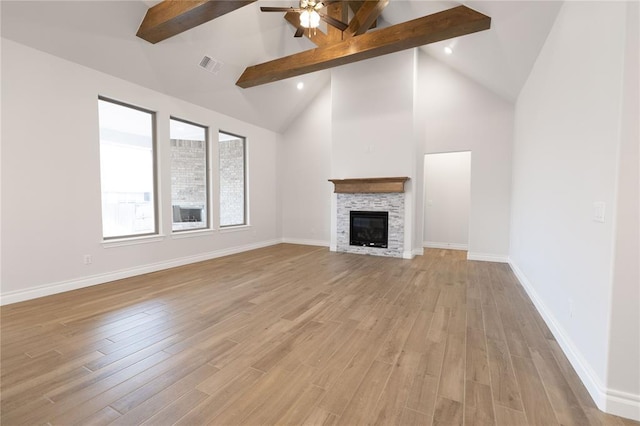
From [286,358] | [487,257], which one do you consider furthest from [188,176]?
[487,257]

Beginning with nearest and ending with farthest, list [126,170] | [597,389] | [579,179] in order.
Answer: [597,389] < [579,179] < [126,170]

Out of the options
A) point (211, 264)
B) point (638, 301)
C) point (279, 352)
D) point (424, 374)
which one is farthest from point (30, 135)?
point (638, 301)

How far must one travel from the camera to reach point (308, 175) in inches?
285

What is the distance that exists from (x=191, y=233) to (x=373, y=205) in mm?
3698

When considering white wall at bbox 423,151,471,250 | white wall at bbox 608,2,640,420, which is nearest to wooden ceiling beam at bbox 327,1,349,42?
white wall at bbox 423,151,471,250

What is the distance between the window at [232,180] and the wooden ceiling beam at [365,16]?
3244 mm

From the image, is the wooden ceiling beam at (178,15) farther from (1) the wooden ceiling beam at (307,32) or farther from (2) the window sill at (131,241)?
(2) the window sill at (131,241)

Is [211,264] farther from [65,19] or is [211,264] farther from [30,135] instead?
[65,19]

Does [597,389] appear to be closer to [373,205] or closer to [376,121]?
[373,205]

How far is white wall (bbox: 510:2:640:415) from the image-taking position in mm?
1607

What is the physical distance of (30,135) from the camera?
126 inches

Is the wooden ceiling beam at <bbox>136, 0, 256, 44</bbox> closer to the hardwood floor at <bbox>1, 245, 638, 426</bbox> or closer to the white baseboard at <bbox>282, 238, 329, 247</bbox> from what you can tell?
the hardwood floor at <bbox>1, 245, 638, 426</bbox>

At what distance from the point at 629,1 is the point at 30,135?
533cm

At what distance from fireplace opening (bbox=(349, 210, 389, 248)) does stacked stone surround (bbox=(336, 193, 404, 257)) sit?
88mm
